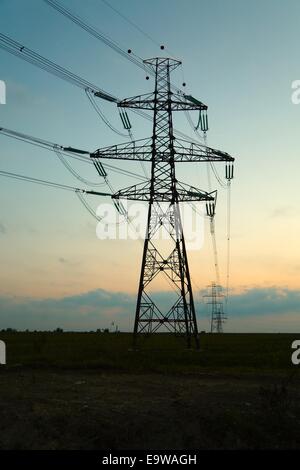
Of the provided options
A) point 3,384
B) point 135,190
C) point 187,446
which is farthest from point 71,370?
point 187,446

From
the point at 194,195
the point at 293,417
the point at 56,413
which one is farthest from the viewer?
the point at 194,195

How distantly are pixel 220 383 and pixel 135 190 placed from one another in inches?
692

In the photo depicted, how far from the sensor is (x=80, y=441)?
602 inches

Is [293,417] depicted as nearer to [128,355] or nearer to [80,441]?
[80,441]

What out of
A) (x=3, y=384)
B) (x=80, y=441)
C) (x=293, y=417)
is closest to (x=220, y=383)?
(x=293, y=417)

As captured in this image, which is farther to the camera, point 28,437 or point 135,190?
point 135,190

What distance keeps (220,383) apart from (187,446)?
9.25 meters

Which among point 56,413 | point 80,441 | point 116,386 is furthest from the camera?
point 116,386

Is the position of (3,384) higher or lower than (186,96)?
lower

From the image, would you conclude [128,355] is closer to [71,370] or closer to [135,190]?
[71,370]

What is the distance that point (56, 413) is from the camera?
16594 mm

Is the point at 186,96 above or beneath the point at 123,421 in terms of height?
above
